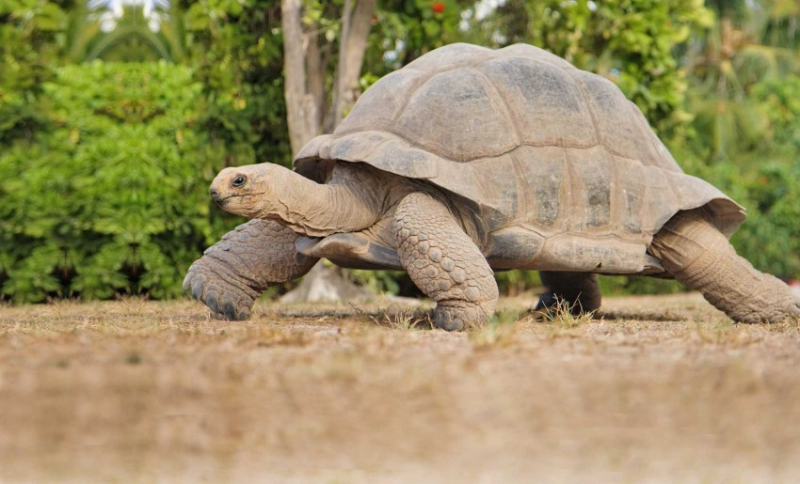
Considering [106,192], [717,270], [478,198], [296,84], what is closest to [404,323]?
[478,198]

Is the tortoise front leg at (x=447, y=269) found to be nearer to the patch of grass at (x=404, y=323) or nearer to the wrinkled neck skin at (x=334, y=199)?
the patch of grass at (x=404, y=323)

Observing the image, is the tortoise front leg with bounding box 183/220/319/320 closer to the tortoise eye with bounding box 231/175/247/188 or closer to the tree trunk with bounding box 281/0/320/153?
the tortoise eye with bounding box 231/175/247/188

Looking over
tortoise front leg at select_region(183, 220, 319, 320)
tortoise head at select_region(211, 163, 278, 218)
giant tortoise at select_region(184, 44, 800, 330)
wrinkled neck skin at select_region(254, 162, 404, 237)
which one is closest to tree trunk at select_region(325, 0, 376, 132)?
giant tortoise at select_region(184, 44, 800, 330)

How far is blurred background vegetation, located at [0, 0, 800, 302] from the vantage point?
26.9 feet

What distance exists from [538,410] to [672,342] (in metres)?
1.54

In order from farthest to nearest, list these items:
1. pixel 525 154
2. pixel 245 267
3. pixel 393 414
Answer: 1. pixel 245 267
2. pixel 525 154
3. pixel 393 414

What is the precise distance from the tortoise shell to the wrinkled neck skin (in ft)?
0.65

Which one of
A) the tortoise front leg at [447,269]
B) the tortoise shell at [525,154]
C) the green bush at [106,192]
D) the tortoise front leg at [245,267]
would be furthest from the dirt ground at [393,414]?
the green bush at [106,192]

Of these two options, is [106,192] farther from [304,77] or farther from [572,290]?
[572,290]

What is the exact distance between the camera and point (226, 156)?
8.70m

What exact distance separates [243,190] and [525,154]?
159 cm

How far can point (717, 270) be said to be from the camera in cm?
592

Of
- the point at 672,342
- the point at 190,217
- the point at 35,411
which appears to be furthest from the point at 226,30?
the point at 35,411

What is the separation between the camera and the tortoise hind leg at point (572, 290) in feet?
22.2
